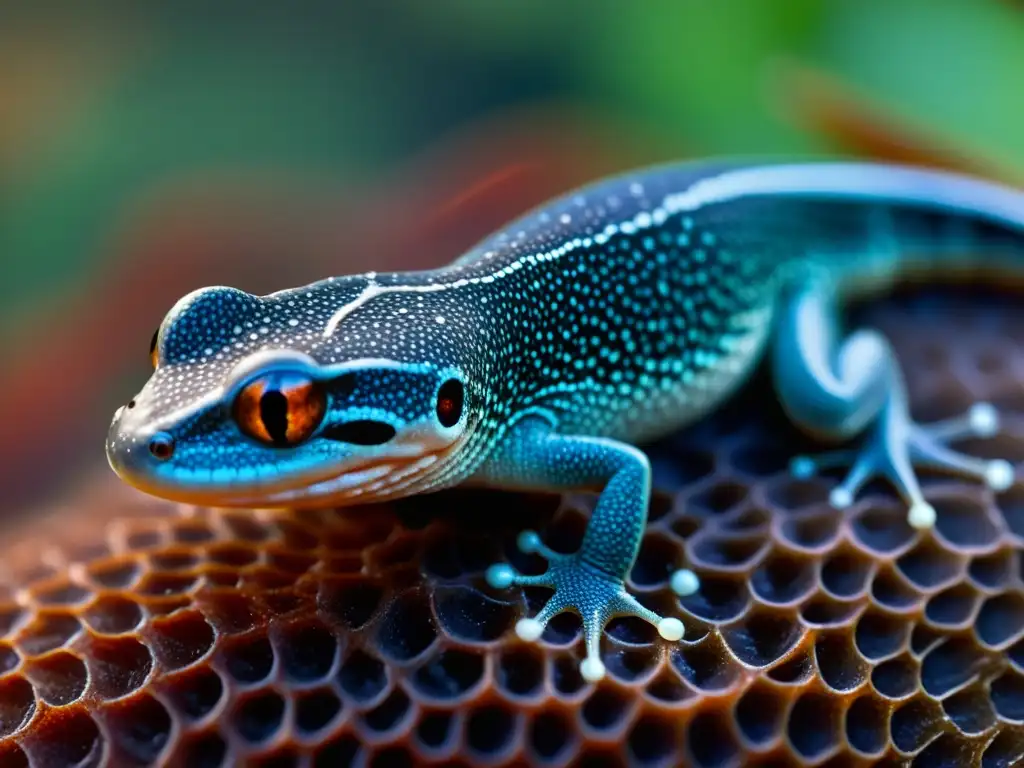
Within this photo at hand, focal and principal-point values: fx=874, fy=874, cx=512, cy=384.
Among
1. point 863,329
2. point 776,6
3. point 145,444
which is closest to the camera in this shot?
point 145,444

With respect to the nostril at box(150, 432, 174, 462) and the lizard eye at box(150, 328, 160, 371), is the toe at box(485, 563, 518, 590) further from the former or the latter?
the lizard eye at box(150, 328, 160, 371)

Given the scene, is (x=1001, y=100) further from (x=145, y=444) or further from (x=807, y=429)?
(x=145, y=444)

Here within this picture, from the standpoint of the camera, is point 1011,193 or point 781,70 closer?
point 1011,193

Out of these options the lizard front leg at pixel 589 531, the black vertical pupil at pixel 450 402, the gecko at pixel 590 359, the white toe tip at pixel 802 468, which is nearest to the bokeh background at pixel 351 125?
the gecko at pixel 590 359

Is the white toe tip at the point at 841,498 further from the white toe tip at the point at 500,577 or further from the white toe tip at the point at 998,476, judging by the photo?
the white toe tip at the point at 500,577

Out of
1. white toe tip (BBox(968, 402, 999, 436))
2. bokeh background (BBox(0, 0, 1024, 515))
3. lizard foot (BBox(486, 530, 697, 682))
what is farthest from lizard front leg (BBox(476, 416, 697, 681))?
bokeh background (BBox(0, 0, 1024, 515))

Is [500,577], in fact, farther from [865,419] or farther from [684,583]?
[865,419]

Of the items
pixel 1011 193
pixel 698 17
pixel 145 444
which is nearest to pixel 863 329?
pixel 1011 193
